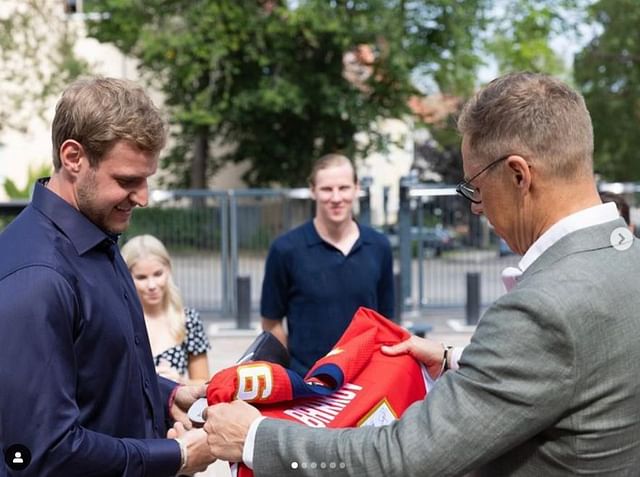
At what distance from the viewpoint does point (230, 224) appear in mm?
12789

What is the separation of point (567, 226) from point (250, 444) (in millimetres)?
811

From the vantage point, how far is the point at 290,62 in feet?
79.7

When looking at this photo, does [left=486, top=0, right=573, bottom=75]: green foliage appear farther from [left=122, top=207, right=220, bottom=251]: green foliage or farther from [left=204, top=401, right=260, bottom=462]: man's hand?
[left=204, top=401, right=260, bottom=462]: man's hand

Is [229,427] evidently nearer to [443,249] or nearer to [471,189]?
[471,189]

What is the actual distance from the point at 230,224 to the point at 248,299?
1.38 metres

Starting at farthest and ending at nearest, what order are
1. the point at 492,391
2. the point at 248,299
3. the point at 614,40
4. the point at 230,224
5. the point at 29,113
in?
the point at 614,40 < the point at 29,113 < the point at 230,224 < the point at 248,299 < the point at 492,391

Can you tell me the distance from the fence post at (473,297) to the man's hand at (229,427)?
10260 mm

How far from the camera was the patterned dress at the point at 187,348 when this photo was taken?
4574mm

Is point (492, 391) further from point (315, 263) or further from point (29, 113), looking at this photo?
point (29, 113)

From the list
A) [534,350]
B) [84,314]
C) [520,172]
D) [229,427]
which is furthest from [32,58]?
[534,350]

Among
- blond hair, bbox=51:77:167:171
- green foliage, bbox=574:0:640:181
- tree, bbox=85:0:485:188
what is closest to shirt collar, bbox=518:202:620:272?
blond hair, bbox=51:77:167:171

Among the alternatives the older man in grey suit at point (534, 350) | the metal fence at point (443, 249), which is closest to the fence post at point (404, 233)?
the metal fence at point (443, 249)

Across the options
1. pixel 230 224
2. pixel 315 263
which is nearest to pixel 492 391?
pixel 315 263

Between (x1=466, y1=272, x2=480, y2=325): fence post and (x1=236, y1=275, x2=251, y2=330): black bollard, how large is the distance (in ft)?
9.65
